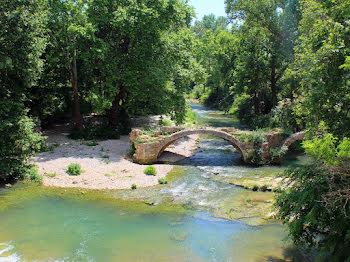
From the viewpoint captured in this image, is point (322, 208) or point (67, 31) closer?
point (322, 208)

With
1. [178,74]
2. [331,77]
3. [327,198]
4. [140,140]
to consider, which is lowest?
[140,140]

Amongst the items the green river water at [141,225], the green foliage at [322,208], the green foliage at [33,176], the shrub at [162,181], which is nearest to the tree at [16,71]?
the green foliage at [33,176]

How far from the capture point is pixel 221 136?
73.6 feet

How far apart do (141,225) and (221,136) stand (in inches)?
411

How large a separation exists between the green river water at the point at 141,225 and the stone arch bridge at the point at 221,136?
11.6 ft

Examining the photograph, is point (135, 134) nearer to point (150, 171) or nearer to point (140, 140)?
point (140, 140)

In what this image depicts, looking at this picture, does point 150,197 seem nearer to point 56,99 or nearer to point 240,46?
point 56,99

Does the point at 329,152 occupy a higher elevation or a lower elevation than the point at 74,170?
higher

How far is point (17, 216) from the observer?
1427 cm

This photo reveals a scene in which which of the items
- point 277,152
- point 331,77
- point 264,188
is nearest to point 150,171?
point 264,188

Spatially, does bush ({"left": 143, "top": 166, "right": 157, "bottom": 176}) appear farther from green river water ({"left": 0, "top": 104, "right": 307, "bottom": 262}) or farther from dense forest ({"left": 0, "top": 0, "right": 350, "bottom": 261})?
dense forest ({"left": 0, "top": 0, "right": 350, "bottom": 261})

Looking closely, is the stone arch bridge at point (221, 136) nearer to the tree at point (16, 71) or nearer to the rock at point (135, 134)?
the rock at point (135, 134)

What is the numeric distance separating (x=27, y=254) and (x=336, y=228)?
10.4 m

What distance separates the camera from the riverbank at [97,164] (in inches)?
730
